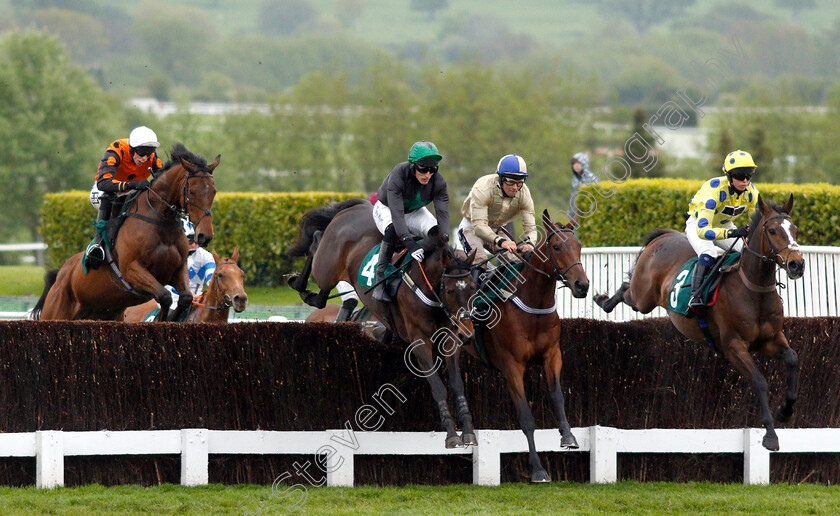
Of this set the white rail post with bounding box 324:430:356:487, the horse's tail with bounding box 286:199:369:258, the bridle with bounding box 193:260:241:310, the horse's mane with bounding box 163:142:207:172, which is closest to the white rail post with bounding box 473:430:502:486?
the white rail post with bounding box 324:430:356:487

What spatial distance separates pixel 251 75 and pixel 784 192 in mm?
127220

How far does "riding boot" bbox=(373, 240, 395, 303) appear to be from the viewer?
745cm

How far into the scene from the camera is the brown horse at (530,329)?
6.94m

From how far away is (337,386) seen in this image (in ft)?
24.1

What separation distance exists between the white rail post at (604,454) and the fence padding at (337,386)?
7.1 inches

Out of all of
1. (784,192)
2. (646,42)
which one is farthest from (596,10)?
(784,192)

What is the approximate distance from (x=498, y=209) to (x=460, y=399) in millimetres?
1612

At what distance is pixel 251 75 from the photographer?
447 feet

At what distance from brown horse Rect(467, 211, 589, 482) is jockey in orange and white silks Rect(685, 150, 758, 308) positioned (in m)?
1.37

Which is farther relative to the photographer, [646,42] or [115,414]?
[646,42]

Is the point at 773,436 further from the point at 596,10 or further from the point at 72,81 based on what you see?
the point at 596,10

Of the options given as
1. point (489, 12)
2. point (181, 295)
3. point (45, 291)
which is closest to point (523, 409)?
point (181, 295)

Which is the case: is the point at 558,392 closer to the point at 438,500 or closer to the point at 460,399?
the point at 460,399

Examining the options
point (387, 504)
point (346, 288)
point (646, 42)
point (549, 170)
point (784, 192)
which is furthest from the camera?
point (646, 42)
